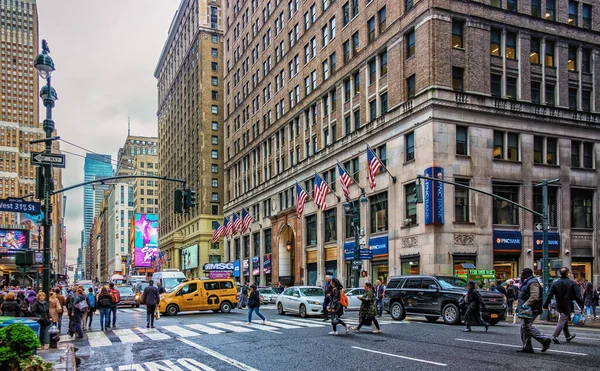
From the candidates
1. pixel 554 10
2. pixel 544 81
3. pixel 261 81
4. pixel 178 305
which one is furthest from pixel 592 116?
pixel 261 81

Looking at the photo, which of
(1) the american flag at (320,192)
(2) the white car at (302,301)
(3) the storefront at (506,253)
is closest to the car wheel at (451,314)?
(2) the white car at (302,301)

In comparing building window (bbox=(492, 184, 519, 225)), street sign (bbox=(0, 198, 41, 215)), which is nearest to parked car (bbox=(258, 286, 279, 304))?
building window (bbox=(492, 184, 519, 225))

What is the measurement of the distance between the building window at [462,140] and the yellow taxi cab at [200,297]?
16514mm

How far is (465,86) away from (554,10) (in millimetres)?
10315

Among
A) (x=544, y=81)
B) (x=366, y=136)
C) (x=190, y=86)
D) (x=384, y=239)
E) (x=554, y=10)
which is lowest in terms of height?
(x=384, y=239)

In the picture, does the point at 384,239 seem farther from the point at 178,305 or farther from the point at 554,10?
the point at 554,10

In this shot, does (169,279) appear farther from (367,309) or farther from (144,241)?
(144,241)

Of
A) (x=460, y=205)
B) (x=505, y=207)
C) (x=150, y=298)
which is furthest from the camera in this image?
(x=505, y=207)

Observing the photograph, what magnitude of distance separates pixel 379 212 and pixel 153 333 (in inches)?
956

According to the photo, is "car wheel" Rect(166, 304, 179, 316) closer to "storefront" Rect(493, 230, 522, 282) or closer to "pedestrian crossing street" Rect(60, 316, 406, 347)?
"pedestrian crossing street" Rect(60, 316, 406, 347)

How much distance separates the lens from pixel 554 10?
40.7 meters

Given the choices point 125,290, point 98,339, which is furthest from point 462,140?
point 125,290

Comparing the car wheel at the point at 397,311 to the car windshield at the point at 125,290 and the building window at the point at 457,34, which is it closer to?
the building window at the point at 457,34

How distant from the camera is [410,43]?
3912cm
